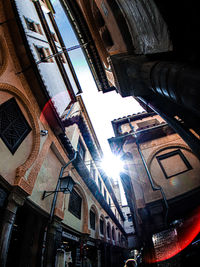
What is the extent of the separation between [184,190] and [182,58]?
605cm

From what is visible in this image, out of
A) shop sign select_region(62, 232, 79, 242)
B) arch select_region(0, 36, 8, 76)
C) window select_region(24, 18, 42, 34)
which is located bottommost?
shop sign select_region(62, 232, 79, 242)

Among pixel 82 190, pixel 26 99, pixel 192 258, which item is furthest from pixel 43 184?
pixel 192 258

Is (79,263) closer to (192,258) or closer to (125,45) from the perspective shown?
(192,258)

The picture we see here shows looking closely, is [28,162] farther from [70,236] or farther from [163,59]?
[163,59]

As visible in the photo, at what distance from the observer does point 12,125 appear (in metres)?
4.84

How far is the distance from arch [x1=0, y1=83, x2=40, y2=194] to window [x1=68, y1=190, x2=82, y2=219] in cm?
439

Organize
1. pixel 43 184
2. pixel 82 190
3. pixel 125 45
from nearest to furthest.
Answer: pixel 125 45 < pixel 43 184 < pixel 82 190

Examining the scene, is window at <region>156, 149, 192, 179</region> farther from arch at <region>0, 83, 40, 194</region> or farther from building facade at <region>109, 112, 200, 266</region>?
arch at <region>0, 83, 40, 194</region>

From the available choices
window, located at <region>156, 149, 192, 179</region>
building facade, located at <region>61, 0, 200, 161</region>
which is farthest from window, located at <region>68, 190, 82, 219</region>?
building facade, located at <region>61, 0, 200, 161</region>

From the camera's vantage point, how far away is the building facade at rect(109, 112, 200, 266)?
564 centimetres

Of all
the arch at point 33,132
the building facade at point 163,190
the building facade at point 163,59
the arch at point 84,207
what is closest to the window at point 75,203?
the arch at point 84,207

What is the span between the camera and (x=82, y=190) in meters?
9.70

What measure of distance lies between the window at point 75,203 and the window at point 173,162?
5.80 m

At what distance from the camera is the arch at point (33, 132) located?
4364 millimetres
